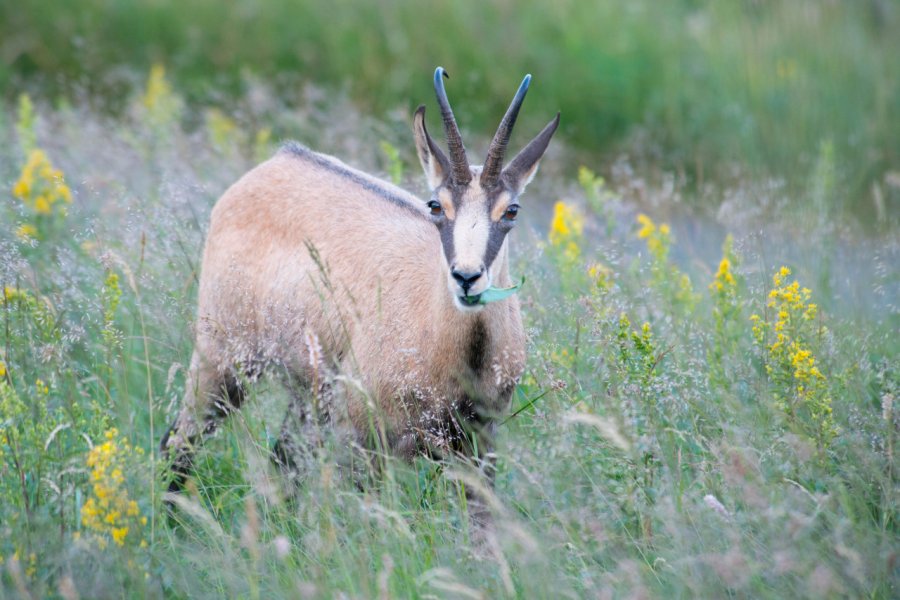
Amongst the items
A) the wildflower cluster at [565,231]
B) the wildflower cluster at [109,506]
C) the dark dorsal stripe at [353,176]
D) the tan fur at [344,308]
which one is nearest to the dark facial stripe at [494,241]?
the tan fur at [344,308]

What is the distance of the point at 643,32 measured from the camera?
11055mm

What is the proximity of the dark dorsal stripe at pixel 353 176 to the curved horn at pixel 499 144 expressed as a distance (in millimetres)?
682

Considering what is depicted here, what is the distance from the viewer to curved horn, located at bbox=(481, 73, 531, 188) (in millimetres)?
4359

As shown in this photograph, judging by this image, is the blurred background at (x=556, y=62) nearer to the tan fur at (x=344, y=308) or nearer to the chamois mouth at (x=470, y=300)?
the tan fur at (x=344, y=308)

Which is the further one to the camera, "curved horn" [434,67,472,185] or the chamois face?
"curved horn" [434,67,472,185]

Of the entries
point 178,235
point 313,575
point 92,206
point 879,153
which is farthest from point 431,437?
point 879,153

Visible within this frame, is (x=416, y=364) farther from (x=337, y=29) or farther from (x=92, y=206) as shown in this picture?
(x=337, y=29)

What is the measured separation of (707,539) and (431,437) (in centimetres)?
120

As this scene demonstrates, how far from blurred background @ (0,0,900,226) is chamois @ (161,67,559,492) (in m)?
4.10

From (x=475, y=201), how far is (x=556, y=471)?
4.29ft

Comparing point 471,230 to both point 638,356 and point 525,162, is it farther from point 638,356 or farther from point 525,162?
point 638,356

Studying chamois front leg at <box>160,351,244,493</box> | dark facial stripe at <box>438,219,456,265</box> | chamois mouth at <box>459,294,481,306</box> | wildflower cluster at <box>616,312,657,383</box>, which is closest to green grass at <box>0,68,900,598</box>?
wildflower cluster at <box>616,312,657,383</box>

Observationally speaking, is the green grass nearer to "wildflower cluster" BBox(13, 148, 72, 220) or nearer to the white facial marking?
the white facial marking

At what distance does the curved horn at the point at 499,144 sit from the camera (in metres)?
4.36
